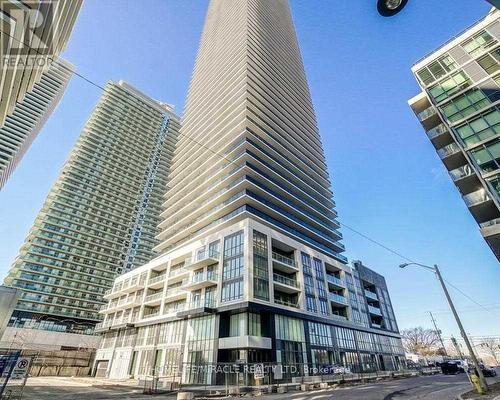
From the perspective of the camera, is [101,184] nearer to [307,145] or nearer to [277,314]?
[307,145]

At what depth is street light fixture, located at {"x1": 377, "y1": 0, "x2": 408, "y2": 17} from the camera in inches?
247

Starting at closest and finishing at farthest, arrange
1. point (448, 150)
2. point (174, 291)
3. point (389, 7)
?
point (389, 7), point (448, 150), point (174, 291)

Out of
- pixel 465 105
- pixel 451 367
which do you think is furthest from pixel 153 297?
pixel 465 105

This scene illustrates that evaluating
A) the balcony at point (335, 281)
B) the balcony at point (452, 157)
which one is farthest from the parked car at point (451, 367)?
the balcony at point (452, 157)

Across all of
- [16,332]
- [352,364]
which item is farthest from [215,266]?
[16,332]

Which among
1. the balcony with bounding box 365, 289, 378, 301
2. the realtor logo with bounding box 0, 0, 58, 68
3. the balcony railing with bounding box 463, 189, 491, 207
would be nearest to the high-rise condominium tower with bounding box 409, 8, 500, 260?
the balcony railing with bounding box 463, 189, 491, 207

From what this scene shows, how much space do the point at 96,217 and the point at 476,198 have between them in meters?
99.0

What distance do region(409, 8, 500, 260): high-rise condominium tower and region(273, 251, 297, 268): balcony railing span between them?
22.4m

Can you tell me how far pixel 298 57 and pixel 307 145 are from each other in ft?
135

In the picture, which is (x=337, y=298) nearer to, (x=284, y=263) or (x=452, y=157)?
(x=284, y=263)

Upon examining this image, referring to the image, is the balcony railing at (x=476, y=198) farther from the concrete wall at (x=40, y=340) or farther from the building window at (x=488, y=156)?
the concrete wall at (x=40, y=340)

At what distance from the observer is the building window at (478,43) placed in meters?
28.4

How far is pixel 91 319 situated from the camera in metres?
77.6

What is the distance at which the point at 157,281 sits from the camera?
4462cm
